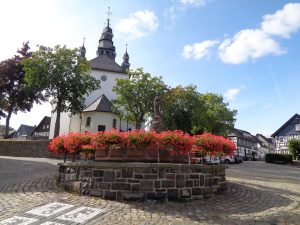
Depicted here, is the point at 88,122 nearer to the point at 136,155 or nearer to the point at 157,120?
the point at 157,120

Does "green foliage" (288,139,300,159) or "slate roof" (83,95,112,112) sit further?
"green foliage" (288,139,300,159)

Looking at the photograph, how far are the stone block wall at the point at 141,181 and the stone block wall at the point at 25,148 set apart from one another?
63.4ft

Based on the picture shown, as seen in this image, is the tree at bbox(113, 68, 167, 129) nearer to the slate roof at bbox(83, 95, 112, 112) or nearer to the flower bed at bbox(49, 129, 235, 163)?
the slate roof at bbox(83, 95, 112, 112)

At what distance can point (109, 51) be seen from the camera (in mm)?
65250

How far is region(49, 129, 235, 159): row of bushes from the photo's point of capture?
30.3 ft

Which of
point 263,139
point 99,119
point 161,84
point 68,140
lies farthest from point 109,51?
point 263,139

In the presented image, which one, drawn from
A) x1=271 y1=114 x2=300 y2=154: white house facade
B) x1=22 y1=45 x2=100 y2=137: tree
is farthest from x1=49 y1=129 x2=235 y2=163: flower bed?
x1=271 y1=114 x2=300 y2=154: white house facade

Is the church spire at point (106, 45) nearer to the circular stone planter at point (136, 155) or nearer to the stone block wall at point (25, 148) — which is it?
the stone block wall at point (25, 148)

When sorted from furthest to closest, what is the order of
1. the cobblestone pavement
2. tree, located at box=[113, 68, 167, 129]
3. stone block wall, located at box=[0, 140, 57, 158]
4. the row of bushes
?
tree, located at box=[113, 68, 167, 129] → stone block wall, located at box=[0, 140, 57, 158] → the row of bushes → the cobblestone pavement

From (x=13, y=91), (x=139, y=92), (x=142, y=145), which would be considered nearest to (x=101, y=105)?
(x=139, y=92)

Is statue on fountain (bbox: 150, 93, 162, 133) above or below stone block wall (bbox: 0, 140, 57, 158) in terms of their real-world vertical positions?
above

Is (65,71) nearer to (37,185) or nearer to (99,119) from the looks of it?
(99,119)

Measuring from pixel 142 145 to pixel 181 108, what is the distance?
3574 cm

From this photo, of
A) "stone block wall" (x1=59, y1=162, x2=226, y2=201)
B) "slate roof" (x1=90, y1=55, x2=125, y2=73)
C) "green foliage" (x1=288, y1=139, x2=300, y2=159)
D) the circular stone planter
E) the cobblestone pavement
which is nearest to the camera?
the cobblestone pavement
